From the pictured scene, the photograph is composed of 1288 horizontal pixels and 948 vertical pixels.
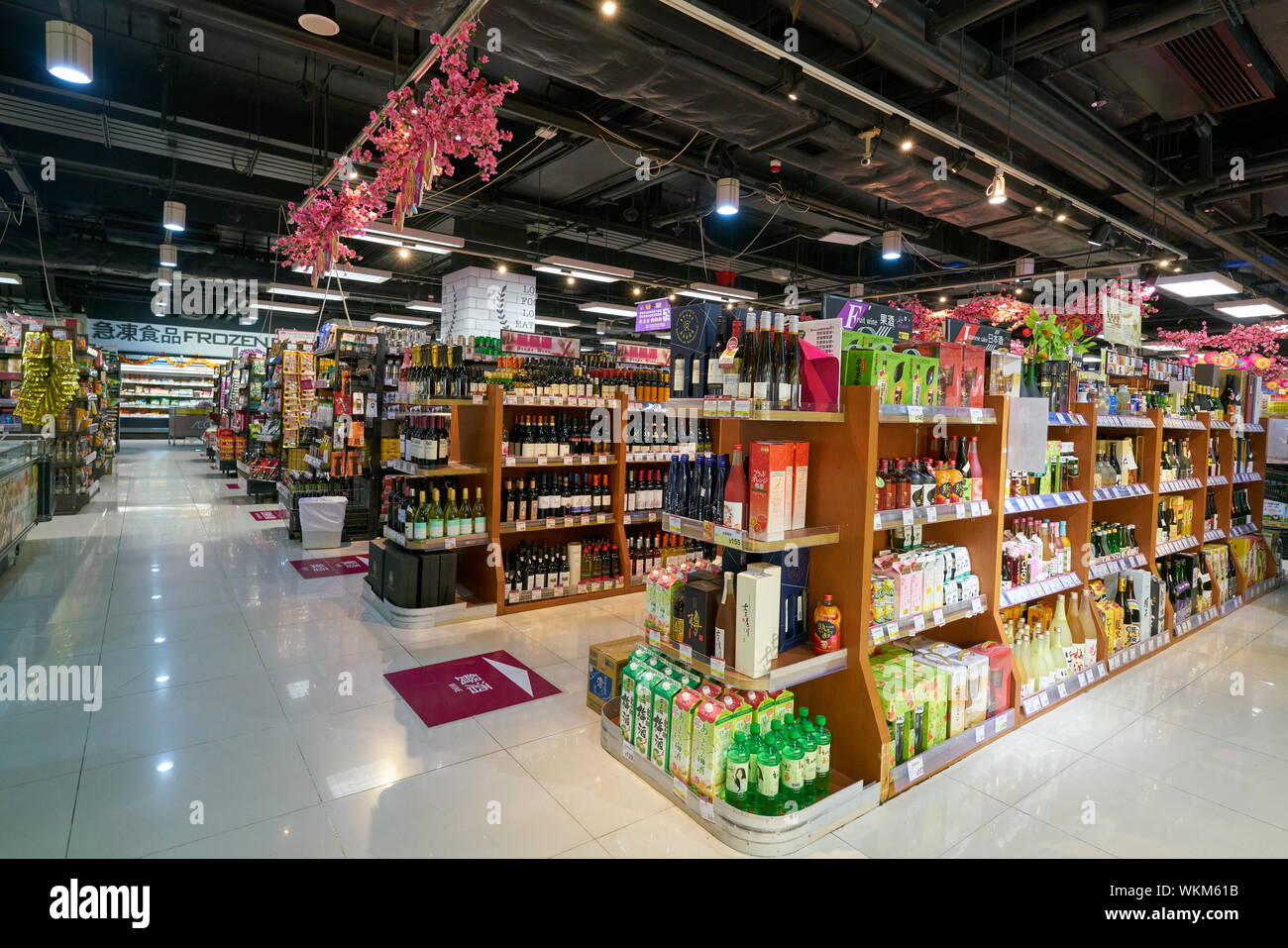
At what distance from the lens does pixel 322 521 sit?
7168mm

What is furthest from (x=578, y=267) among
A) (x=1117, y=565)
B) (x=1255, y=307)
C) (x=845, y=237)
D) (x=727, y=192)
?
(x=1255, y=307)

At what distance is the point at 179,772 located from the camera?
2719 mm

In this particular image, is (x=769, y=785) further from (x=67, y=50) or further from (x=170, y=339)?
(x=170, y=339)

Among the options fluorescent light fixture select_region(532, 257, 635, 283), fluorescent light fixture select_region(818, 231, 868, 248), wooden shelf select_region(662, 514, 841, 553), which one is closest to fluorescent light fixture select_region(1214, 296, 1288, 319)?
fluorescent light fixture select_region(818, 231, 868, 248)

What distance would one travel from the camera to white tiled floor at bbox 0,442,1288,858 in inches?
92.5

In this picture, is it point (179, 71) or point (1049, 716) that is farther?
point (179, 71)

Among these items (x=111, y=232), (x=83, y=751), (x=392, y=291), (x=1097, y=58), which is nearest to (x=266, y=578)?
(x=83, y=751)

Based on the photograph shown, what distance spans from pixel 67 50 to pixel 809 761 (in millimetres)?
5810

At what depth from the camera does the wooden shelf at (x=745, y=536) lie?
2.34 m

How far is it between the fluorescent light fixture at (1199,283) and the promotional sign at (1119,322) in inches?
203

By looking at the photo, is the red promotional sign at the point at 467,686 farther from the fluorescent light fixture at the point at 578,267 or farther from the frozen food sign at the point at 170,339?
the frozen food sign at the point at 170,339

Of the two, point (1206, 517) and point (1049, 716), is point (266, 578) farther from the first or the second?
point (1206, 517)
